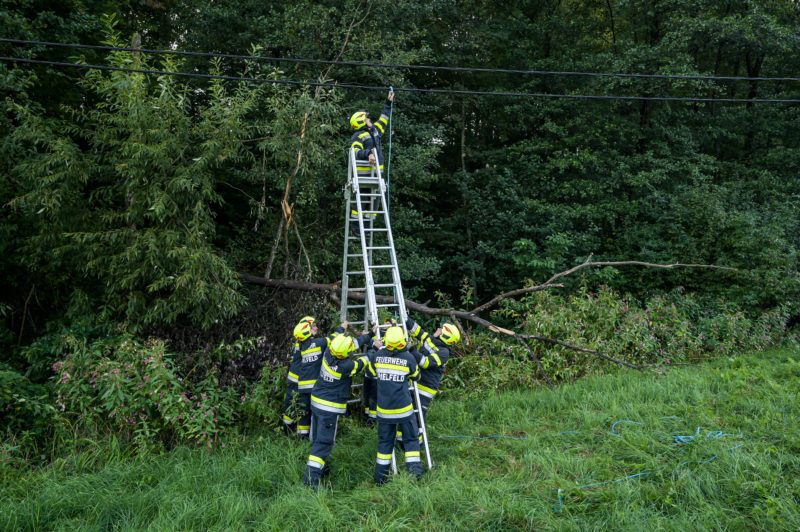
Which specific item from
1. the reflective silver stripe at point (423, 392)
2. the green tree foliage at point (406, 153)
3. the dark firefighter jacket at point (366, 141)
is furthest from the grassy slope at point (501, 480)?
the dark firefighter jacket at point (366, 141)

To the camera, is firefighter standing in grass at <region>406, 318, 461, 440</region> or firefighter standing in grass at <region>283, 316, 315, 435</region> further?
firefighter standing in grass at <region>283, 316, 315, 435</region>

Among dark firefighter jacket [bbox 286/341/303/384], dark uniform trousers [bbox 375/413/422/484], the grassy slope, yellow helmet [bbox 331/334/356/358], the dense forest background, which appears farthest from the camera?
the dense forest background

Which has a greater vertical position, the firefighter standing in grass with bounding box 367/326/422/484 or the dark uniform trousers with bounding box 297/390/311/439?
the firefighter standing in grass with bounding box 367/326/422/484

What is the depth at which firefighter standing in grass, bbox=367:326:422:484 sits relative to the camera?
187 inches

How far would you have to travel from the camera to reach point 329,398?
495cm

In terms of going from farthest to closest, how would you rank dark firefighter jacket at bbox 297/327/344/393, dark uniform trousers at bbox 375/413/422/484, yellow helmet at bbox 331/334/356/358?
dark firefighter jacket at bbox 297/327/344/393 < yellow helmet at bbox 331/334/356/358 < dark uniform trousers at bbox 375/413/422/484

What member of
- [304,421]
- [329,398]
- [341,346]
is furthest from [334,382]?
[304,421]

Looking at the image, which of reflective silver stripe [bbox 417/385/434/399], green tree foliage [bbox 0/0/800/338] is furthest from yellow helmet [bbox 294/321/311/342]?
green tree foliage [bbox 0/0/800/338]

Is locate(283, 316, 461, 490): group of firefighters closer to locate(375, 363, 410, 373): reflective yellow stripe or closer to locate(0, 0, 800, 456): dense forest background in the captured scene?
locate(375, 363, 410, 373): reflective yellow stripe

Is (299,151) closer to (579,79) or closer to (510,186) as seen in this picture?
(510,186)

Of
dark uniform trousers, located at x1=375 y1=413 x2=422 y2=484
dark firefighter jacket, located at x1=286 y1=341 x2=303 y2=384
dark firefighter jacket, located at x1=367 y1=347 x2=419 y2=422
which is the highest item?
dark firefighter jacket, located at x1=367 y1=347 x2=419 y2=422

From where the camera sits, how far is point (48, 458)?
5574 mm

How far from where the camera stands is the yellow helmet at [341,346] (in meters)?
4.82

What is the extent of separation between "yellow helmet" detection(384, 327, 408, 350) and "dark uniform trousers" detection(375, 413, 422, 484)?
0.77 meters
